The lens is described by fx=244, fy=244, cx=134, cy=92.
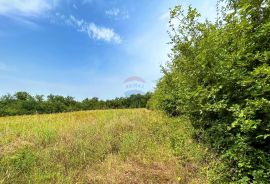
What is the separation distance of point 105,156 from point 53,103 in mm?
25464

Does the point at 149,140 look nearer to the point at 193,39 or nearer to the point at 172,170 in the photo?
the point at 172,170

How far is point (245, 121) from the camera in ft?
11.0

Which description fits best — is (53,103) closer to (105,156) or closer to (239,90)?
(105,156)

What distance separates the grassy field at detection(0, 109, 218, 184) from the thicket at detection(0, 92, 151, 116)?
18.0 m

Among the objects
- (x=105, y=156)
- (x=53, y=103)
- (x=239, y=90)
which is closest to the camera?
(x=239, y=90)

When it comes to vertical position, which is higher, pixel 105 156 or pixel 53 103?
pixel 53 103

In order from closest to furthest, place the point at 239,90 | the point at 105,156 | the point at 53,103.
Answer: the point at 239,90 → the point at 105,156 → the point at 53,103

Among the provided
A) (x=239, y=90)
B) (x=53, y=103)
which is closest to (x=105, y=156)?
(x=239, y=90)

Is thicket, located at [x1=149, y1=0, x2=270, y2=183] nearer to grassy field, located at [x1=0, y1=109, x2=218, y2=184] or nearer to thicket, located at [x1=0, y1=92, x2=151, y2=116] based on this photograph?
grassy field, located at [x1=0, y1=109, x2=218, y2=184]

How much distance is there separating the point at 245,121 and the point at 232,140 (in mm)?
806

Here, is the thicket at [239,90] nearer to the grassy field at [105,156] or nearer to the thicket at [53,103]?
the grassy field at [105,156]

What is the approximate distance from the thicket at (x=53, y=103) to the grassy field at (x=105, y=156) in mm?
18000

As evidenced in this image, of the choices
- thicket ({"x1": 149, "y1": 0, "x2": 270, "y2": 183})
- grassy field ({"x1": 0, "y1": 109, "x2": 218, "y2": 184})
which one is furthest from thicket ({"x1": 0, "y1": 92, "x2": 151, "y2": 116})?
thicket ({"x1": 149, "y1": 0, "x2": 270, "y2": 183})

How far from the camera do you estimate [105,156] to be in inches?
211
